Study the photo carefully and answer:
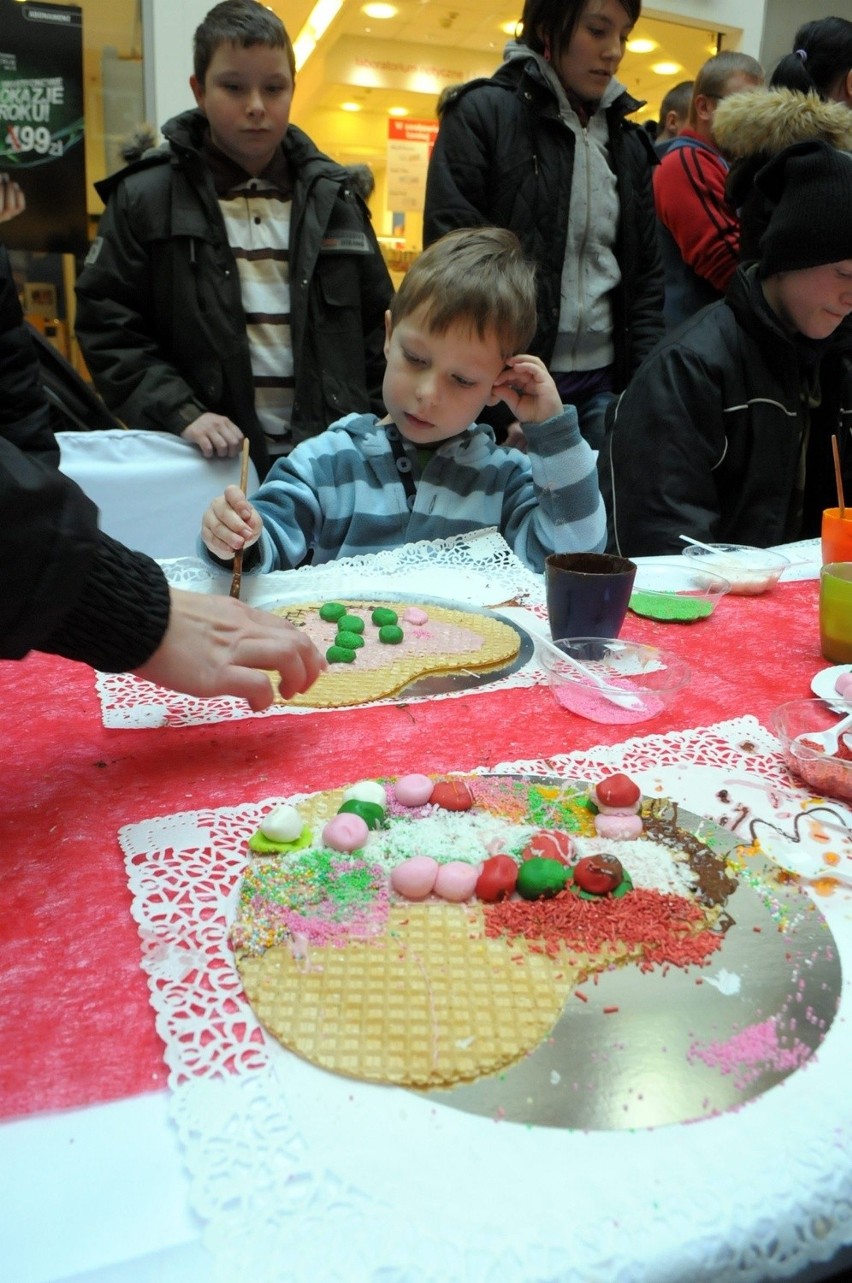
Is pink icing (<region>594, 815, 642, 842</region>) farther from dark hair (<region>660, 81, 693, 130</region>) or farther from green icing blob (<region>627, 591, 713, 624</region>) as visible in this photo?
dark hair (<region>660, 81, 693, 130</region>)

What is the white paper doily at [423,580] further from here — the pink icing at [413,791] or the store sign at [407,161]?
the store sign at [407,161]

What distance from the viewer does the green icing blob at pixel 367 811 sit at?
799 millimetres

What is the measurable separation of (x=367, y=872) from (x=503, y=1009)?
170mm

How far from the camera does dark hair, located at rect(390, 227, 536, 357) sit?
5.20ft

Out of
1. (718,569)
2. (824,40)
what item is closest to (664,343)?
(718,569)

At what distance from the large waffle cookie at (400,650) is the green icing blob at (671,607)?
24 centimetres

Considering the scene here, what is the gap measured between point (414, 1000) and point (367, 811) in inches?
8.3

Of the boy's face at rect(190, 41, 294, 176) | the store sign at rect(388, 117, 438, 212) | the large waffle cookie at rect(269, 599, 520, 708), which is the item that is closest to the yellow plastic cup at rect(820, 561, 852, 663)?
the large waffle cookie at rect(269, 599, 520, 708)

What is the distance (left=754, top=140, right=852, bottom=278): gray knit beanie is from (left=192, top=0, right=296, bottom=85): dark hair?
1138 mm

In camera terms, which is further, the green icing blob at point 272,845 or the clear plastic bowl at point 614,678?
the clear plastic bowl at point 614,678

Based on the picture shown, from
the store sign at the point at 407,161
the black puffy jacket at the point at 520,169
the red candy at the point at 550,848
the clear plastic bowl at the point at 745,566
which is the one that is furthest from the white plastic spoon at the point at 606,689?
the store sign at the point at 407,161

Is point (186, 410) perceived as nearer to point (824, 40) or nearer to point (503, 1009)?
point (503, 1009)

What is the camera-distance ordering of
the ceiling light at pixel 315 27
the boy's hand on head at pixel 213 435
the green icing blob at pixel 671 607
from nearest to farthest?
the green icing blob at pixel 671 607, the boy's hand on head at pixel 213 435, the ceiling light at pixel 315 27

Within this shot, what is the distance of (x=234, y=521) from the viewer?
136 centimetres
